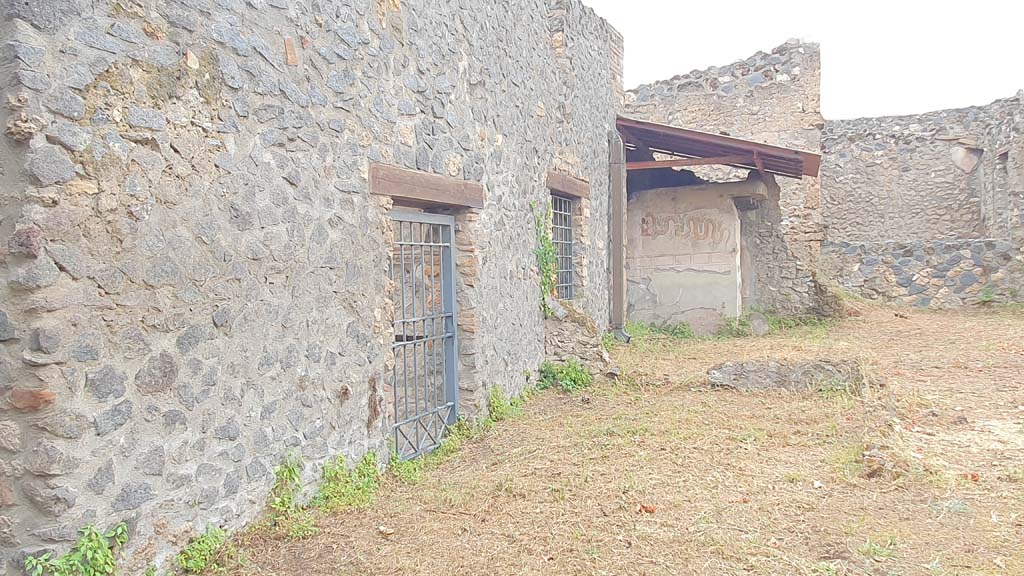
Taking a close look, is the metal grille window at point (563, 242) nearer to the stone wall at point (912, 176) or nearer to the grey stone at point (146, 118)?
the grey stone at point (146, 118)

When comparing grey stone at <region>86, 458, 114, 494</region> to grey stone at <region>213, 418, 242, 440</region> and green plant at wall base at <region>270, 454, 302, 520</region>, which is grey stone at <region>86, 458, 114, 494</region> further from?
green plant at wall base at <region>270, 454, 302, 520</region>

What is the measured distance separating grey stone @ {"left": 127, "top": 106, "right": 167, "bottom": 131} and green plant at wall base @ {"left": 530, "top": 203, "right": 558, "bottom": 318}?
16.2 feet

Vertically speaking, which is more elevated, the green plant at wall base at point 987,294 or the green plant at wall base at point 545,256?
the green plant at wall base at point 545,256

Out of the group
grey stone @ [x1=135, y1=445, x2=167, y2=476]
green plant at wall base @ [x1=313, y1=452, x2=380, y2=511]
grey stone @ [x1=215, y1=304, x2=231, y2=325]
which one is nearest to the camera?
grey stone @ [x1=135, y1=445, x2=167, y2=476]

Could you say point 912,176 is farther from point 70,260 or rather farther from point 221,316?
point 70,260

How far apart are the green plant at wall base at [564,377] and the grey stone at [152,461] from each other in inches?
197

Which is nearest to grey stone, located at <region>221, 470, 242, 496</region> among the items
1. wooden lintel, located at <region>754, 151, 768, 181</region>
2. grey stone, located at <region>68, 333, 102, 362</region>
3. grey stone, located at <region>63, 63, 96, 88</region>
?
grey stone, located at <region>68, 333, 102, 362</region>

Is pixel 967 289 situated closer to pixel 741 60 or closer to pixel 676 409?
pixel 741 60

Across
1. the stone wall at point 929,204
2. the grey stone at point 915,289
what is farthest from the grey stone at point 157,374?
the grey stone at point 915,289

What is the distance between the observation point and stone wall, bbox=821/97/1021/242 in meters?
16.0

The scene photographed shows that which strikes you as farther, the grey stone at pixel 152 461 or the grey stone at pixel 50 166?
the grey stone at pixel 152 461

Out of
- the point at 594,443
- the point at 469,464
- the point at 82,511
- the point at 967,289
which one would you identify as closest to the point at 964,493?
the point at 594,443

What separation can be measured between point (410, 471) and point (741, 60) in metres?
12.9

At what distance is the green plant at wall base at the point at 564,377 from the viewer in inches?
312
